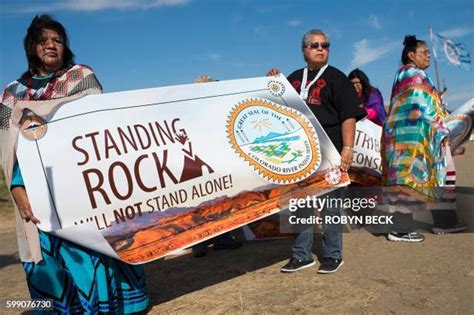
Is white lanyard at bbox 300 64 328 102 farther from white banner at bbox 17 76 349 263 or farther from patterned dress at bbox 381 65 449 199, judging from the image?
patterned dress at bbox 381 65 449 199

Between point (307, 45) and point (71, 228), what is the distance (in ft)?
7.14

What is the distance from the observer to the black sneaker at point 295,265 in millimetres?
3429

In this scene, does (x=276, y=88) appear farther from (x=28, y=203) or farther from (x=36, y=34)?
(x=28, y=203)

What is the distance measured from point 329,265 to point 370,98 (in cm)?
263

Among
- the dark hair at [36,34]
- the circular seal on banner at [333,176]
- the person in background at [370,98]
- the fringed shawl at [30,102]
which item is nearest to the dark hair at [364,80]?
the person in background at [370,98]

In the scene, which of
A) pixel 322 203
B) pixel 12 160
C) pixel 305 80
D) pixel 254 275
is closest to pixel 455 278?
pixel 322 203

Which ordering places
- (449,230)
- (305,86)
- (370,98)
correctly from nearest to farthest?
(305,86) < (449,230) < (370,98)

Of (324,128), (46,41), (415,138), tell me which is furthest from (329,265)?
(46,41)

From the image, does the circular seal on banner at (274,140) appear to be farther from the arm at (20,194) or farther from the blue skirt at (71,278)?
the arm at (20,194)

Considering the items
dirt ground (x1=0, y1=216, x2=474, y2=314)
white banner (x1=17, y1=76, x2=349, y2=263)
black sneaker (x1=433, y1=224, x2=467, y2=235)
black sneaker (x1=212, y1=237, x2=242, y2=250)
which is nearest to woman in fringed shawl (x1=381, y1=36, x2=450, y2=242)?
black sneaker (x1=433, y1=224, x2=467, y2=235)

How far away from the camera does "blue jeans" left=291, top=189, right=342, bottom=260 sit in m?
3.39

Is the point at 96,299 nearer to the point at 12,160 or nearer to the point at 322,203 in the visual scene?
the point at 12,160

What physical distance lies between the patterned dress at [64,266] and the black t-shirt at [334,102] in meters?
1.69

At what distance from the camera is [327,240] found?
3.46 meters
